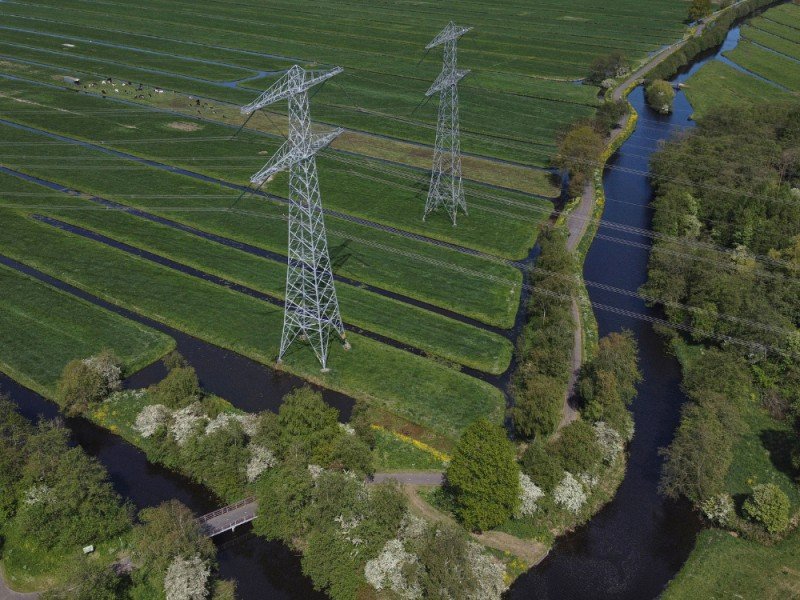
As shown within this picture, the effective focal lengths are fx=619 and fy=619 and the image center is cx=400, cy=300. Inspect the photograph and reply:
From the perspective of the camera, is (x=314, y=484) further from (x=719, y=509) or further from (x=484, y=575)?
(x=719, y=509)

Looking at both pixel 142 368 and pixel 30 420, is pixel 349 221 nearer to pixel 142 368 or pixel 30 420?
pixel 142 368

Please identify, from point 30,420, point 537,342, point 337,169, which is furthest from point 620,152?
point 30,420

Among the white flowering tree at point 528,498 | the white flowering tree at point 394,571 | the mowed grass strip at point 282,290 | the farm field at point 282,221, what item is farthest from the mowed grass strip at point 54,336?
the white flowering tree at point 528,498

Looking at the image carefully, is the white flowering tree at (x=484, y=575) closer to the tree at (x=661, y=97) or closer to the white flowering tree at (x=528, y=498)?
the white flowering tree at (x=528, y=498)

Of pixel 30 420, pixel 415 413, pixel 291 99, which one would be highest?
pixel 291 99

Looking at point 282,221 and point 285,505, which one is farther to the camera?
point 282,221

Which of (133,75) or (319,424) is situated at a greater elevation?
(133,75)

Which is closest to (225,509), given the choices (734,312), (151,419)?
(151,419)
